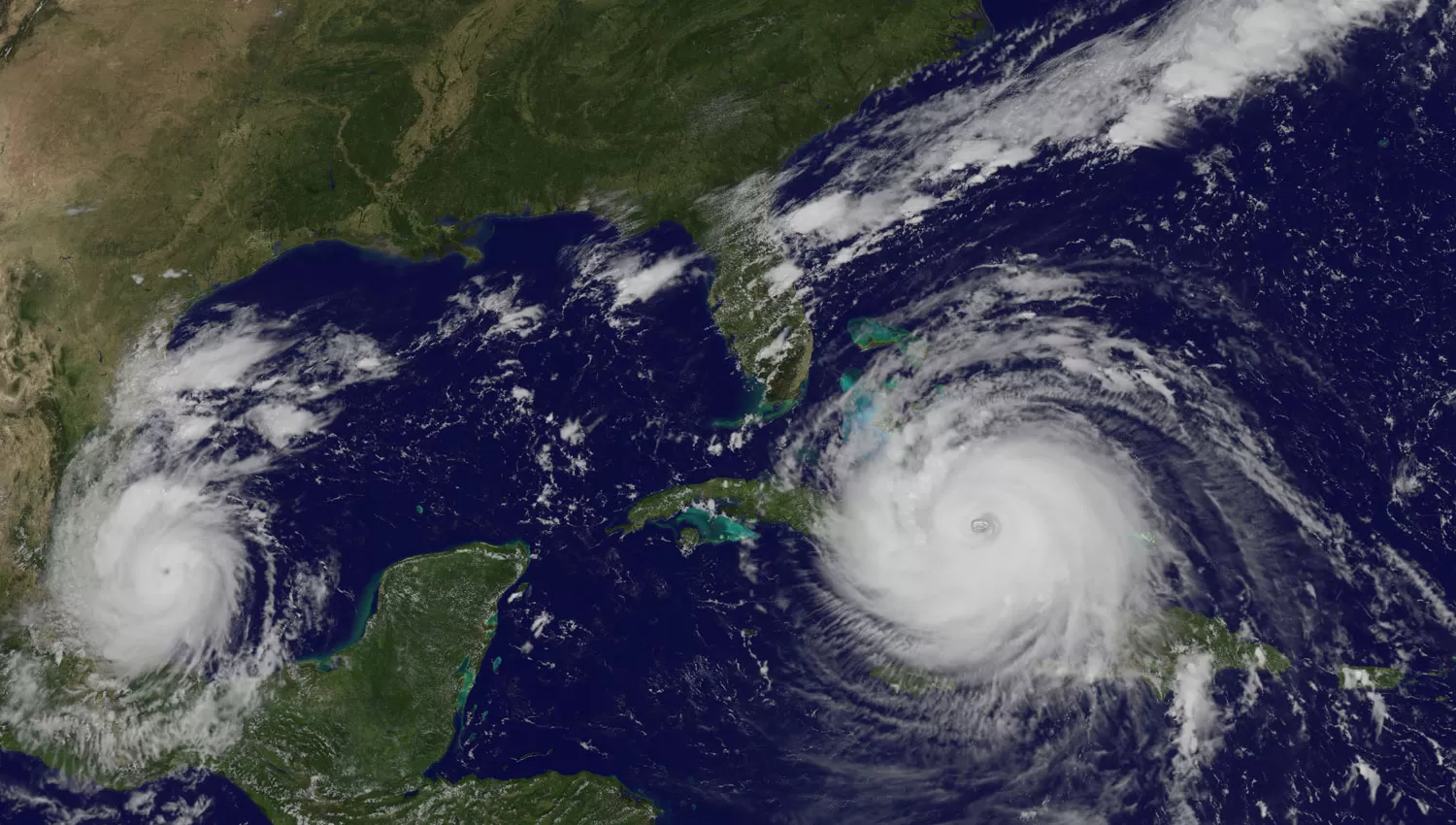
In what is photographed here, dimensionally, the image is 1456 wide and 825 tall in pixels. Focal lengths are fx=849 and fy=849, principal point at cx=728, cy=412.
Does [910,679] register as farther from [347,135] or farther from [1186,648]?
[347,135]

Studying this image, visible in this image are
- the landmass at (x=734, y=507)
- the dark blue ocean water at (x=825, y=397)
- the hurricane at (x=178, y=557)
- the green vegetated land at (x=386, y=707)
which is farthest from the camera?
the hurricane at (x=178, y=557)

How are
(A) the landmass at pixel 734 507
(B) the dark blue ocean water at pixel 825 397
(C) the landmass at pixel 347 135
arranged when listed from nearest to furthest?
(B) the dark blue ocean water at pixel 825 397, (A) the landmass at pixel 734 507, (C) the landmass at pixel 347 135

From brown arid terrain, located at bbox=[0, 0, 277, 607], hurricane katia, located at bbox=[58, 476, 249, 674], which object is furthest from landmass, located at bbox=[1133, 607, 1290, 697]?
brown arid terrain, located at bbox=[0, 0, 277, 607]

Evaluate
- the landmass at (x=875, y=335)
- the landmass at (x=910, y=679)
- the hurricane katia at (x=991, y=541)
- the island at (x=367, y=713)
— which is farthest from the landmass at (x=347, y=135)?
the landmass at (x=910, y=679)

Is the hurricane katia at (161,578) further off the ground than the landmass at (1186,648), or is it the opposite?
the hurricane katia at (161,578)

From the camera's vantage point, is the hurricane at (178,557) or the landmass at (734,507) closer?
the landmass at (734,507)

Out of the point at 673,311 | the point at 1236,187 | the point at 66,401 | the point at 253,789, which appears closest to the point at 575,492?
the point at 673,311

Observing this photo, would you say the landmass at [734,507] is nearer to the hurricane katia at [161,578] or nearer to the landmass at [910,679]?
the landmass at [910,679]
